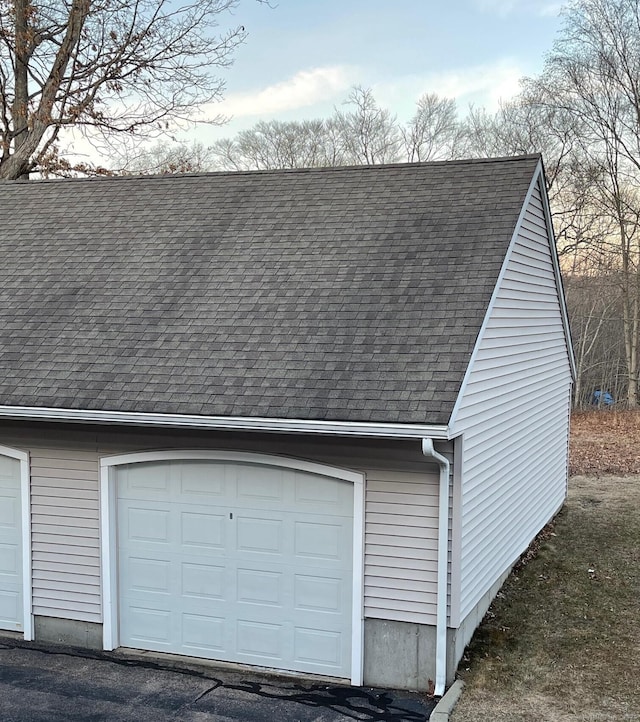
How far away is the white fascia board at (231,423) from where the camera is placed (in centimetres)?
639

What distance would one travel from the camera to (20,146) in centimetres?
2067

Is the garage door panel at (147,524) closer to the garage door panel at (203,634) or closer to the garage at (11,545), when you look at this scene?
the garage door panel at (203,634)

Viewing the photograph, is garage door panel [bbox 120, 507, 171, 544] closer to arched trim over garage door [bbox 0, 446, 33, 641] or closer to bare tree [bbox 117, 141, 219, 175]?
arched trim over garage door [bbox 0, 446, 33, 641]

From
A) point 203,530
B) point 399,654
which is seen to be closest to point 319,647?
point 399,654

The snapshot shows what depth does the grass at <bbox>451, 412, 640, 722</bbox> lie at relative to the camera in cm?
661

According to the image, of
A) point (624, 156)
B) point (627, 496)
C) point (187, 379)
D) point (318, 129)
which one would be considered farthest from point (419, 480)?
point (318, 129)

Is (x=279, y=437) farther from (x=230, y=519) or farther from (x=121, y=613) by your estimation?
(x=121, y=613)

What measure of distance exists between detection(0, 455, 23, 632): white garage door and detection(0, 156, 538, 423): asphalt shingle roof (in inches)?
45.5

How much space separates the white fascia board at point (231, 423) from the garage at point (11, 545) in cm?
102

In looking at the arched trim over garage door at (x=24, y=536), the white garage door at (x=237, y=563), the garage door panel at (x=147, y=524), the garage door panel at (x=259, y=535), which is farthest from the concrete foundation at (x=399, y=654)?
the arched trim over garage door at (x=24, y=536)

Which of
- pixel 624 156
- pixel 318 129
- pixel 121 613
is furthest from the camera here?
pixel 318 129

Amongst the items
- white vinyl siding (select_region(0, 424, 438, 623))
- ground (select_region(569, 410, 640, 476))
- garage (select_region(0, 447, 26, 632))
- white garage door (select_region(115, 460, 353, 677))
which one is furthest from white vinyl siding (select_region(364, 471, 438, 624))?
ground (select_region(569, 410, 640, 476))

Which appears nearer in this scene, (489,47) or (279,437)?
(279,437)

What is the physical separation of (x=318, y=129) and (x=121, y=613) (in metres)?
30.0
